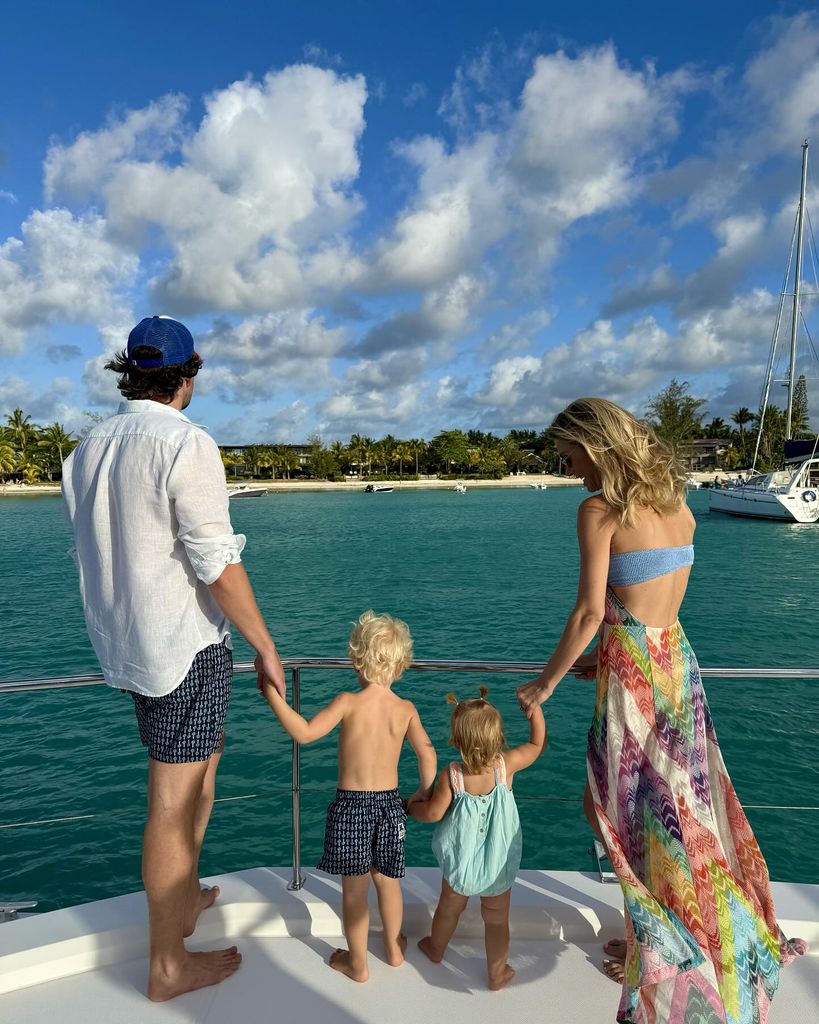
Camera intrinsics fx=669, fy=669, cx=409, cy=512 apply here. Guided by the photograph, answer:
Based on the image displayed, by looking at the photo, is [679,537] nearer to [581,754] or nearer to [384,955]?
[384,955]

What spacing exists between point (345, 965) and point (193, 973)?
16.8 inches

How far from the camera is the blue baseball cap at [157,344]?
1761 millimetres

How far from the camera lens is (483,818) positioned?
6.26 feet

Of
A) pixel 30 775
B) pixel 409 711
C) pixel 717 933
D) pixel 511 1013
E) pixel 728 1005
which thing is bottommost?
pixel 30 775

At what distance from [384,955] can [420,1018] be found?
0.87 feet

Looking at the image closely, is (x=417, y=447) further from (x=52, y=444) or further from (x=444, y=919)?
(x=444, y=919)

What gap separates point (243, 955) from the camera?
202 cm

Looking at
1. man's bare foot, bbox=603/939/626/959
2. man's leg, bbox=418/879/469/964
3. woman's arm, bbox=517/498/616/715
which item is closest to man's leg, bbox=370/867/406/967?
man's leg, bbox=418/879/469/964

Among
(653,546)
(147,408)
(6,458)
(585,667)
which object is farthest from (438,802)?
(6,458)

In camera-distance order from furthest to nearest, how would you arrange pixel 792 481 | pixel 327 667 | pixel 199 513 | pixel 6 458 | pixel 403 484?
1. pixel 403 484
2. pixel 6 458
3. pixel 792 481
4. pixel 327 667
5. pixel 199 513

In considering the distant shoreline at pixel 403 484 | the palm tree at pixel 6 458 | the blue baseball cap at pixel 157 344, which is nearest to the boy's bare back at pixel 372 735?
the blue baseball cap at pixel 157 344

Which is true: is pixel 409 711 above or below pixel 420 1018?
above

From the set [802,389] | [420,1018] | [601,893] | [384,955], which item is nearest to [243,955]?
[384,955]

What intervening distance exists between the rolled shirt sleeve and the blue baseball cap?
10.9 inches
